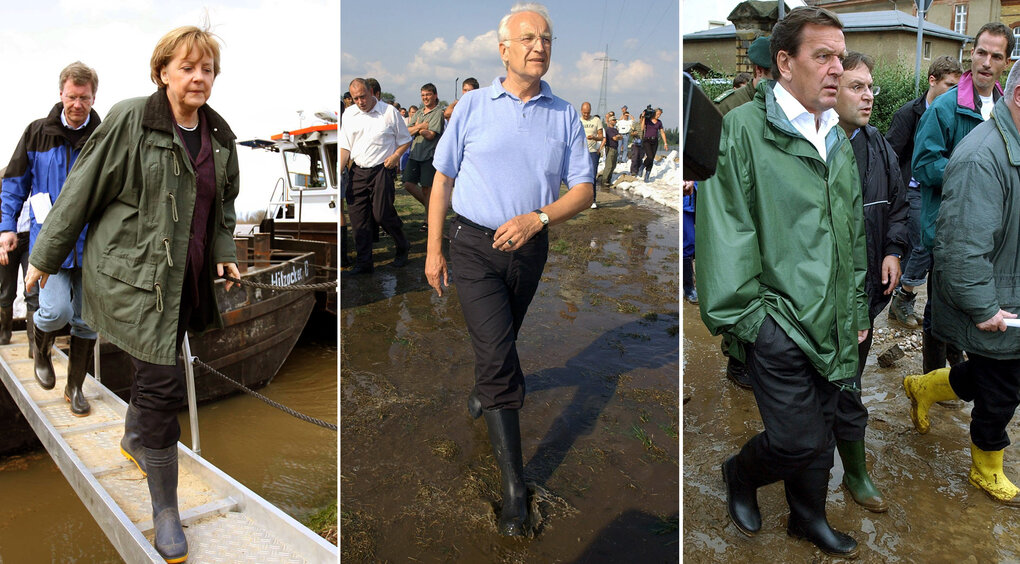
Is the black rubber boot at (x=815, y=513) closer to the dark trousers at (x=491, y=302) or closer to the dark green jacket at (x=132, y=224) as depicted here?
the dark trousers at (x=491, y=302)

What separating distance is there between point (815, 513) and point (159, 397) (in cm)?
257

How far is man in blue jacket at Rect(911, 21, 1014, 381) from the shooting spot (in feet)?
14.4

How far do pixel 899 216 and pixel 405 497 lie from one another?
8.55 ft

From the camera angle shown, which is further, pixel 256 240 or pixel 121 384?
pixel 256 240

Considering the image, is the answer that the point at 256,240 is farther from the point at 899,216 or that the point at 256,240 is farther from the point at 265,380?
the point at 899,216

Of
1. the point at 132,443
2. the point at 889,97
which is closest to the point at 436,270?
the point at 132,443

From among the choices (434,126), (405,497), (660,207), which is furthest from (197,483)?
(660,207)

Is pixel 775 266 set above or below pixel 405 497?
above

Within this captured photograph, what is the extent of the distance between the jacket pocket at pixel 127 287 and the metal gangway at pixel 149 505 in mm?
888

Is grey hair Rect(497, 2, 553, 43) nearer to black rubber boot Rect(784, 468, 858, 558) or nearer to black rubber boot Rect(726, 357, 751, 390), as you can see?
→ black rubber boot Rect(784, 468, 858, 558)

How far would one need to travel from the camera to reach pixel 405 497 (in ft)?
9.94

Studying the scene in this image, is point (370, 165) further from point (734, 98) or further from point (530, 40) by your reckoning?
point (530, 40)

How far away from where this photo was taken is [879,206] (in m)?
3.29

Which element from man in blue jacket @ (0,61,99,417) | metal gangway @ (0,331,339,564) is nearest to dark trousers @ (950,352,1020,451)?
→ metal gangway @ (0,331,339,564)
